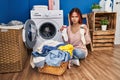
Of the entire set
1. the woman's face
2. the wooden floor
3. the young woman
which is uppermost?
the woman's face

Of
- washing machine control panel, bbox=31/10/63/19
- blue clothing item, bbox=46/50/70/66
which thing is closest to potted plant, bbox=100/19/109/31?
washing machine control panel, bbox=31/10/63/19

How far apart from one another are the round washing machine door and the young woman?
524 mm

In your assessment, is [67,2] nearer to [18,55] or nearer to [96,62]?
[96,62]

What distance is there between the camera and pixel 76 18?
9.25 ft

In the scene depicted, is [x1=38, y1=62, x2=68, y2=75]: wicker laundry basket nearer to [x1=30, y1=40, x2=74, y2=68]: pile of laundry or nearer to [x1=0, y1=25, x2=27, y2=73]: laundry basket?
[x1=30, y1=40, x2=74, y2=68]: pile of laundry

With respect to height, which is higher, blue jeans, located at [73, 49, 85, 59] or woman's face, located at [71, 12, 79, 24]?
woman's face, located at [71, 12, 79, 24]

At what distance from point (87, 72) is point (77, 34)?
2.29 ft

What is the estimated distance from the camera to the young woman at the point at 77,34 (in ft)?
9.27

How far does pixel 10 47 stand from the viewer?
237 cm

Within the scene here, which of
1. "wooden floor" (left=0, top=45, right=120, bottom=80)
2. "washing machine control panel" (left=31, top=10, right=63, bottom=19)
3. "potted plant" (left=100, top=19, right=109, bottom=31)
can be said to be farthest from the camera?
"potted plant" (left=100, top=19, right=109, bottom=31)

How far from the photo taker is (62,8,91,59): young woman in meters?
2.83

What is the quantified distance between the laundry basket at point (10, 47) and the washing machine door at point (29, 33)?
0.82 feet

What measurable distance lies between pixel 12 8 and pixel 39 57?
193 centimetres

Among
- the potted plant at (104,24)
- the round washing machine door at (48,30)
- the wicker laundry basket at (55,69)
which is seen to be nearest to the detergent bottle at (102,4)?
the potted plant at (104,24)
